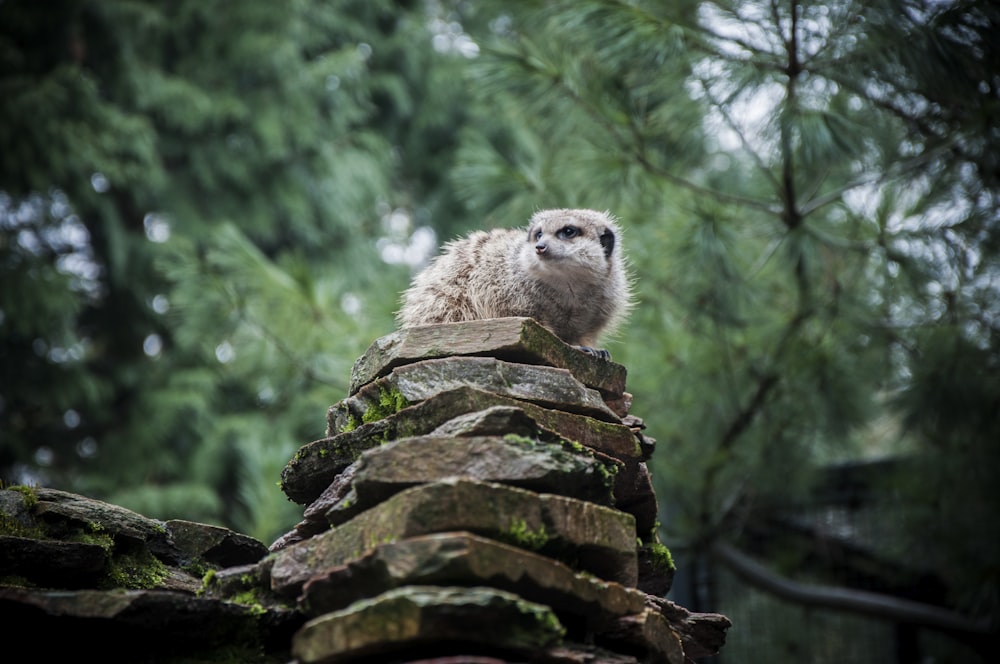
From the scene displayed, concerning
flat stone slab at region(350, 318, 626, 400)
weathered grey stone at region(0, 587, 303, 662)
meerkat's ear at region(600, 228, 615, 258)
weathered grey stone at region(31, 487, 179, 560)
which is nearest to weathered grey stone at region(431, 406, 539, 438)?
flat stone slab at region(350, 318, 626, 400)

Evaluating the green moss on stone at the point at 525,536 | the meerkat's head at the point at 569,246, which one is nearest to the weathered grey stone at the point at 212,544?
the green moss on stone at the point at 525,536

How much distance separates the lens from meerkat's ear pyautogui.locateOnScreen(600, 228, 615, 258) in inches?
210

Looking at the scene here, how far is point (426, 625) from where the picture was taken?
9.52 feet

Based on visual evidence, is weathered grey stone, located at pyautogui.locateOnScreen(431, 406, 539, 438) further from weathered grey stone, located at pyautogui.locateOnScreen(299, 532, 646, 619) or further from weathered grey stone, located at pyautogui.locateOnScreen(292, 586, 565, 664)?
weathered grey stone, located at pyautogui.locateOnScreen(292, 586, 565, 664)

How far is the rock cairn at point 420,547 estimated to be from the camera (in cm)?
303

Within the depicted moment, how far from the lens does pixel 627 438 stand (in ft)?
13.4

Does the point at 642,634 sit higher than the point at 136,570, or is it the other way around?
the point at 136,570

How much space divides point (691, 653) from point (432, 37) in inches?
429

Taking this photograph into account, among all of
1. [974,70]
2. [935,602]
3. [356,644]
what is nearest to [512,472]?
[356,644]

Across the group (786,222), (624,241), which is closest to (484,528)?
(786,222)

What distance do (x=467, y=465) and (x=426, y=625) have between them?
2.07ft

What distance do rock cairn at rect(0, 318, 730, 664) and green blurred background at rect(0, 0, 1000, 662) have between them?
3.21 metres

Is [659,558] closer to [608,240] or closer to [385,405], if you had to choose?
[385,405]

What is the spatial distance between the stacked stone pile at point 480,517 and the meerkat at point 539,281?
644mm
